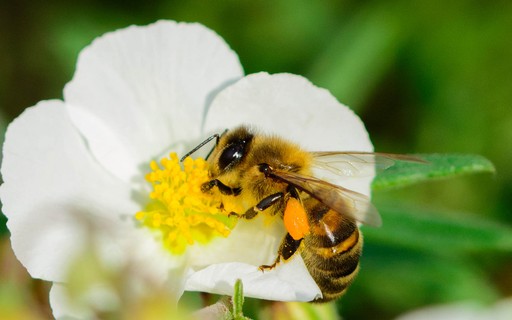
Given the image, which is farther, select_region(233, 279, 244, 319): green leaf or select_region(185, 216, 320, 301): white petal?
select_region(185, 216, 320, 301): white petal

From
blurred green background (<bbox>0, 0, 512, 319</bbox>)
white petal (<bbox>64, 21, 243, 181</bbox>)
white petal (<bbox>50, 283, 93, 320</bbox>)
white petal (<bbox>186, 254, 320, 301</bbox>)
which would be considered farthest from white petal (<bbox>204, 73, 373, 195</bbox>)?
blurred green background (<bbox>0, 0, 512, 319</bbox>)

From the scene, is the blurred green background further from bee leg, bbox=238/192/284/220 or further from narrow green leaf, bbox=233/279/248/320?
narrow green leaf, bbox=233/279/248/320

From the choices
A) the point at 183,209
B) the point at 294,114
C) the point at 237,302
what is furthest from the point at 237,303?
the point at 294,114

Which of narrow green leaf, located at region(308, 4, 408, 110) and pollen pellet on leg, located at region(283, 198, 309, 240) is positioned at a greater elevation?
pollen pellet on leg, located at region(283, 198, 309, 240)

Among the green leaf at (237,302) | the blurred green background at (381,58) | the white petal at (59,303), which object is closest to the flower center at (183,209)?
the white petal at (59,303)

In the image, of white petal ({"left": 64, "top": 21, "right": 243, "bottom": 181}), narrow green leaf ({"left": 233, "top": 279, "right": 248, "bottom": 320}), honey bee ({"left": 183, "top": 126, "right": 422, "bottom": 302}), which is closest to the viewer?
narrow green leaf ({"left": 233, "top": 279, "right": 248, "bottom": 320})

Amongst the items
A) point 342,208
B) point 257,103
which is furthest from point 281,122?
point 342,208

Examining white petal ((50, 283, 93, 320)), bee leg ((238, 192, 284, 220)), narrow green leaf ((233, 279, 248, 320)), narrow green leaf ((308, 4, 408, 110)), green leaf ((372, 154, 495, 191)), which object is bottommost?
narrow green leaf ((308, 4, 408, 110))
